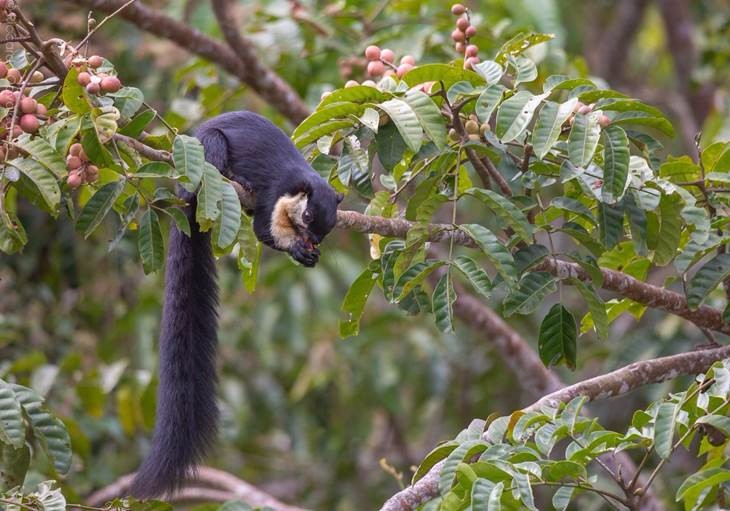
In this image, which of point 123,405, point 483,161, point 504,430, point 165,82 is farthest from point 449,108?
point 165,82

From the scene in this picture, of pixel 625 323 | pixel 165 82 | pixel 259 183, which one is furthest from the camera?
pixel 625 323

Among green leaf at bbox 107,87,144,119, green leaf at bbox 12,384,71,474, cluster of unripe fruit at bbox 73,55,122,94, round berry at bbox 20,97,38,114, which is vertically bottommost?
green leaf at bbox 12,384,71,474

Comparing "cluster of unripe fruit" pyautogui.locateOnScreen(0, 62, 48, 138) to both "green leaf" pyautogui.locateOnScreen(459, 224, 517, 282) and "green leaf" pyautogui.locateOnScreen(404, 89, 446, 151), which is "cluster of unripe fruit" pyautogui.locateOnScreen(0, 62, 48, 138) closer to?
"green leaf" pyautogui.locateOnScreen(404, 89, 446, 151)

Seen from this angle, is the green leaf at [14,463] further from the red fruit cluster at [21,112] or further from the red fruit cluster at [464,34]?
the red fruit cluster at [464,34]

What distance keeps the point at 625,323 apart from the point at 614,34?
207cm

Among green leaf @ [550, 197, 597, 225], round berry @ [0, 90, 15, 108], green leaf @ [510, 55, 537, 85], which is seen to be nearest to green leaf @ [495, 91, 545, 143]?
green leaf @ [510, 55, 537, 85]

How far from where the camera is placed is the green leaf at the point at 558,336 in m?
2.41

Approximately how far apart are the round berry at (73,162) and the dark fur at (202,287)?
1.51 feet

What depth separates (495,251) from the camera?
7.14ft

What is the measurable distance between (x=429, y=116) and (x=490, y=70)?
273 mm

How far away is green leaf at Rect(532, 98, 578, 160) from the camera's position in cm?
209

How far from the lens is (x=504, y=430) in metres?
2.10

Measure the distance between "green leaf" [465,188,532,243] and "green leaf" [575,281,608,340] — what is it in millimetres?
208

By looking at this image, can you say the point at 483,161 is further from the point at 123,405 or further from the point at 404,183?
the point at 123,405
